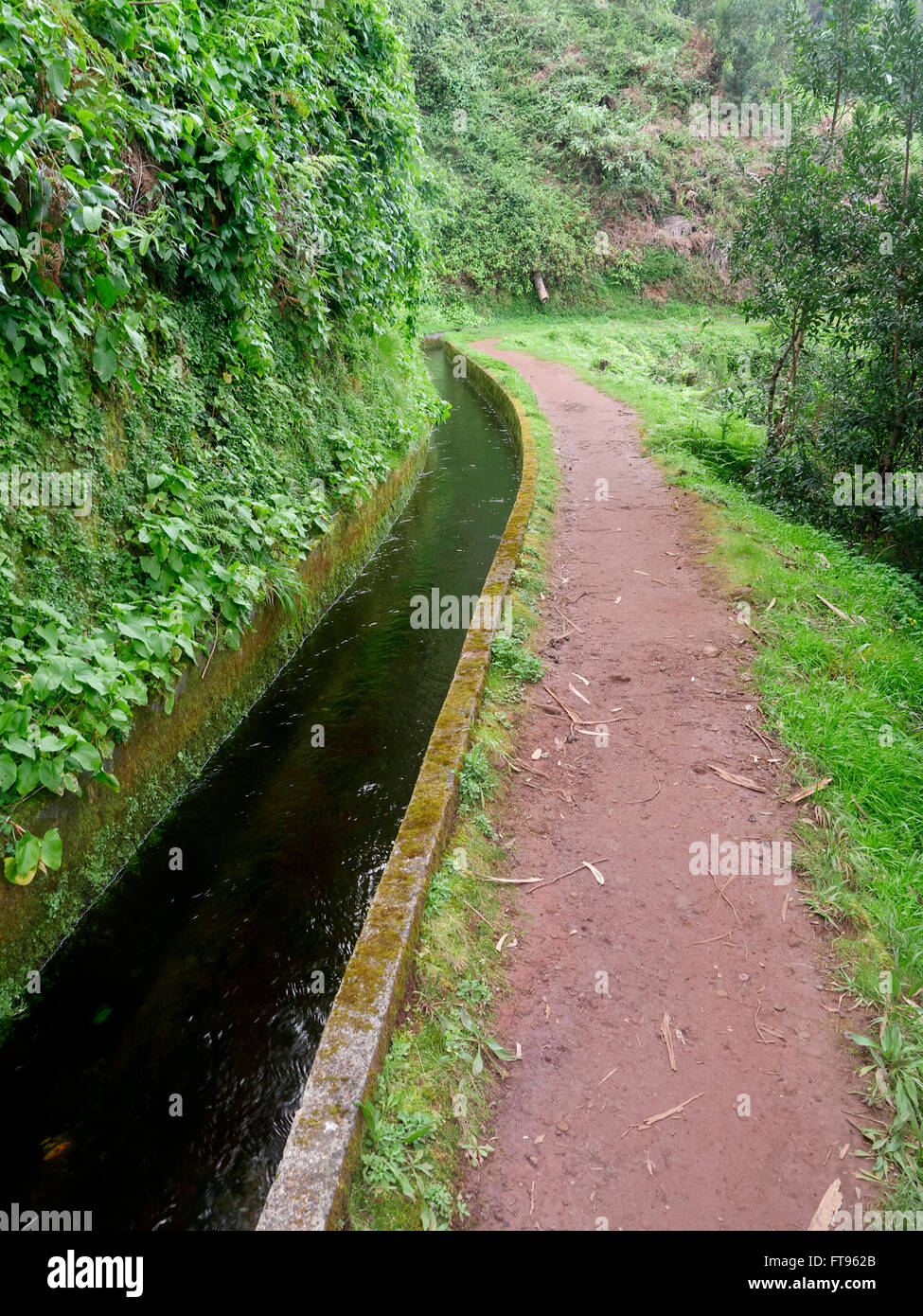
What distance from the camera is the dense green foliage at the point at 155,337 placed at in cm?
342

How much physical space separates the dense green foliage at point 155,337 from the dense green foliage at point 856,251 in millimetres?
4512

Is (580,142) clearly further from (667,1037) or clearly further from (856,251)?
(667,1037)

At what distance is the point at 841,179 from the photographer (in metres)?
6.54

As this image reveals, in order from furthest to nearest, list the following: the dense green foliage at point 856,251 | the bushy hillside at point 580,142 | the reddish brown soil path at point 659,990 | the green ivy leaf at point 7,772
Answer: the bushy hillside at point 580,142 < the dense green foliage at point 856,251 < the green ivy leaf at point 7,772 < the reddish brown soil path at point 659,990

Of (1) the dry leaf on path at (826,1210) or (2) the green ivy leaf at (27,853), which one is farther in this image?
(2) the green ivy leaf at (27,853)

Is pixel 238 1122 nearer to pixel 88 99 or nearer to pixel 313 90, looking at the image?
pixel 88 99

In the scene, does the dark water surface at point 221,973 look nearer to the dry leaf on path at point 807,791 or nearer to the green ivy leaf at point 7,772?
the green ivy leaf at point 7,772

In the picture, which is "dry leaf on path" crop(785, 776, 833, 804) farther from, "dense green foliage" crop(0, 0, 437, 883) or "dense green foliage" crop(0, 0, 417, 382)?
"dense green foliage" crop(0, 0, 417, 382)

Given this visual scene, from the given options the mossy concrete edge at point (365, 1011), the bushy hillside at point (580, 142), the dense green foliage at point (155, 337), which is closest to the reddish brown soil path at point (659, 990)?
the mossy concrete edge at point (365, 1011)

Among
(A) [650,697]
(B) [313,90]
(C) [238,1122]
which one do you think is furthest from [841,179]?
(C) [238,1122]

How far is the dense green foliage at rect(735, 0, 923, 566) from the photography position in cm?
611

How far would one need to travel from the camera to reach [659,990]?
112 inches

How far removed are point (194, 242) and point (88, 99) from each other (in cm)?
120

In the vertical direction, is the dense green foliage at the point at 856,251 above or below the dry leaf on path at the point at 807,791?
above
